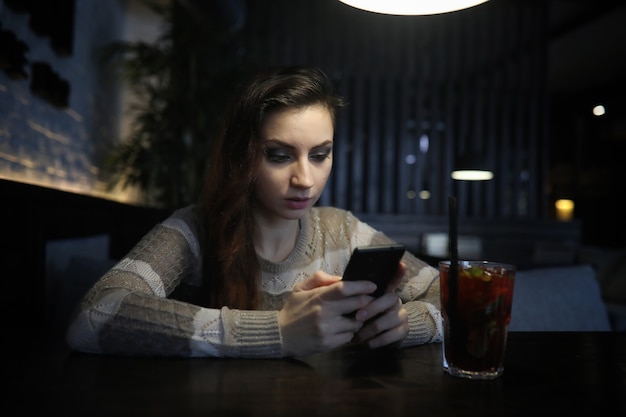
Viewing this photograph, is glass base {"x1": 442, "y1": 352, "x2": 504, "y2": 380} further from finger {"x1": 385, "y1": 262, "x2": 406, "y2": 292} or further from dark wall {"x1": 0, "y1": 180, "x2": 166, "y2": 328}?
dark wall {"x1": 0, "y1": 180, "x2": 166, "y2": 328}

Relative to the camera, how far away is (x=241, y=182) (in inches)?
50.5

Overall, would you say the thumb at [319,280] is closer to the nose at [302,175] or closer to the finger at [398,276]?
the finger at [398,276]

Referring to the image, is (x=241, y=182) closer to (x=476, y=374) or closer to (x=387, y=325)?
(x=387, y=325)

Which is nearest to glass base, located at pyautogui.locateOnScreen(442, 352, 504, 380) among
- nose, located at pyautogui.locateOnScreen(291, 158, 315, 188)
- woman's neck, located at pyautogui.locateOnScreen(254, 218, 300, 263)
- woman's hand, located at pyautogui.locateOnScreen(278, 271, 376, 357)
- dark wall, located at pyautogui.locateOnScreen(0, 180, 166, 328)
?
woman's hand, located at pyautogui.locateOnScreen(278, 271, 376, 357)

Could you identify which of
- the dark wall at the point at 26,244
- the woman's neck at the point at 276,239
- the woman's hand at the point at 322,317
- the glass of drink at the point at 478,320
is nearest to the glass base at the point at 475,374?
the glass of drink at the point at 478,320

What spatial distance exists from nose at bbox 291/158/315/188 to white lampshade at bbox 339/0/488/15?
0.35m

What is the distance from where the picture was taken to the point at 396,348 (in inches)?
40.0

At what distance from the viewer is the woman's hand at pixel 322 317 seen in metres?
0.88

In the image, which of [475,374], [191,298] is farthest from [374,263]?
[191,298]

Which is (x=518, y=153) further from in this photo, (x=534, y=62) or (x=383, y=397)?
(x=383, y=397)

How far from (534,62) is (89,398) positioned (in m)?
6.20

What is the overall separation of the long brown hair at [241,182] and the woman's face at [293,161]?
25 millimetres

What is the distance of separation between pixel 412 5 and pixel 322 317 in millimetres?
722

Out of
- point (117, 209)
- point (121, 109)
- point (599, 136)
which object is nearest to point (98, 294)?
point (117, 209)
